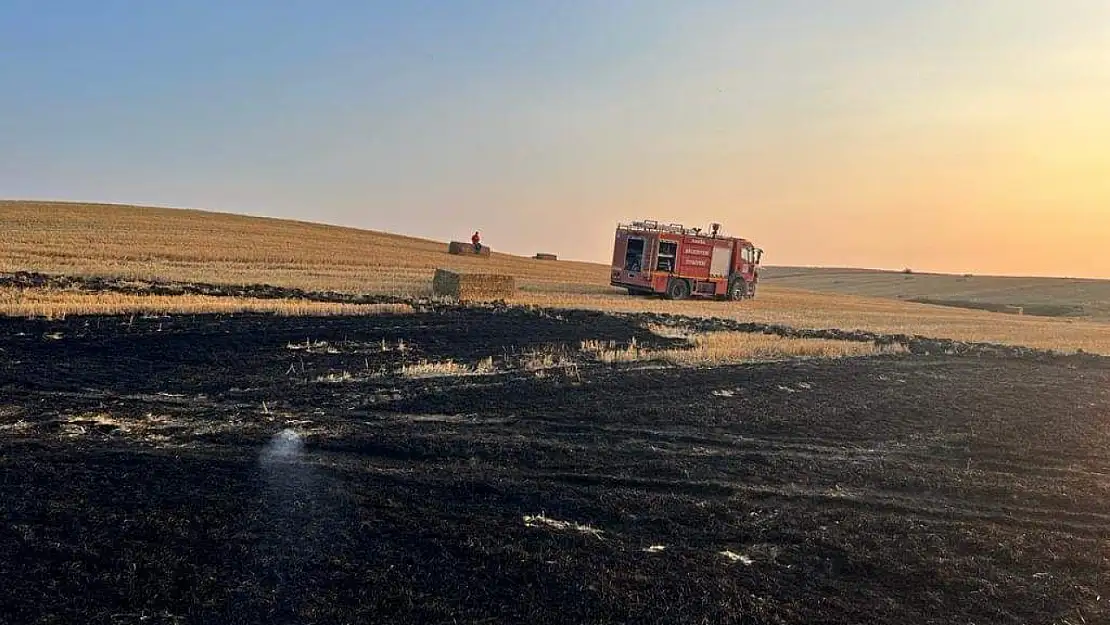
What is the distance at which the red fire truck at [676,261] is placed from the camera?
29703mm

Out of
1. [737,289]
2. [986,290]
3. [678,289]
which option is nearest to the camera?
[678,289]

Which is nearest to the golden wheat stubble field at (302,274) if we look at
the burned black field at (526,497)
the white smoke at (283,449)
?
the burned black field at (526,497)

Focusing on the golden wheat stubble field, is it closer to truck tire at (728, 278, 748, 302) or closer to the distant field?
truck tire at (728, 278, 748, 302)

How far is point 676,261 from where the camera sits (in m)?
30.1

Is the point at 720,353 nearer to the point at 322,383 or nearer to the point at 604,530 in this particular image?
the point at 322,383

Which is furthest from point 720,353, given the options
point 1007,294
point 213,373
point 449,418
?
point 1007,294

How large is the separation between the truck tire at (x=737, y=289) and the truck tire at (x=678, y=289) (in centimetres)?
229

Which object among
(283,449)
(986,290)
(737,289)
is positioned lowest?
(283,449)

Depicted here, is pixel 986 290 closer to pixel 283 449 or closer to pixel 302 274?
pixel 302 274

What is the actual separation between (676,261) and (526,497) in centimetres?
2467

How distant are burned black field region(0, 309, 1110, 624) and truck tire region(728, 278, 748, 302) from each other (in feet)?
65.9

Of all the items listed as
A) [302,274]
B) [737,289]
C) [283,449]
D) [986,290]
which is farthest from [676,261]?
[986,290]

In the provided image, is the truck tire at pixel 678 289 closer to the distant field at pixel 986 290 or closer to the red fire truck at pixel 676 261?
the red fire truck at pixel 676 261

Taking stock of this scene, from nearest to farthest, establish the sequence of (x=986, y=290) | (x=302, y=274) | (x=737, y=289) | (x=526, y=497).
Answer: (x=526, y=497)
(x=302, y=274)
(x=737, y=289)
(x=986, y=290)
